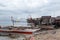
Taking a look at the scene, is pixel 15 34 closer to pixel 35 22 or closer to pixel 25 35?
pixel 25 35

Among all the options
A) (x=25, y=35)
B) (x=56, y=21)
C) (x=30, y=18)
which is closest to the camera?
(x=25, y=35)

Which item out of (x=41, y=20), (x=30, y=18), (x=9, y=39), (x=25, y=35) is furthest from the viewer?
(x=30, y=18)

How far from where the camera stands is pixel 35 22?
27.8 meters

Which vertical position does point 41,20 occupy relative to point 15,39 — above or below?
above

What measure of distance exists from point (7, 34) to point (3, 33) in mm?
559

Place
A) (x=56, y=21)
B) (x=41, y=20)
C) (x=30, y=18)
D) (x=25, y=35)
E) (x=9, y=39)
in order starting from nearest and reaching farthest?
(x=25, y=35), (x=9, y=39), (x=56, y=21), (x=41, y=20), (x=30, y=18)

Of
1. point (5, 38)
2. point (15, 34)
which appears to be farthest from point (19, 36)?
point (5, 38)

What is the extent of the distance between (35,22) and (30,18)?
192 centimetres

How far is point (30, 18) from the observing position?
96.3 ft

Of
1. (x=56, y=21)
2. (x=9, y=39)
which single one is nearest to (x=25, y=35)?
(x=9, y=39)

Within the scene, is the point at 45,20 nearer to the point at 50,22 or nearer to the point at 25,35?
the point at 50,22

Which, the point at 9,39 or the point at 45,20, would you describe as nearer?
the point at 9,39

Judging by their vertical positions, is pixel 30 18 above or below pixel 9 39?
above

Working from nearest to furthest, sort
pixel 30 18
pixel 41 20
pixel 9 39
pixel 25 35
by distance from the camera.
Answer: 1. pixel 25 35
2. pixel 9 39
3. pixel 41 20
4. pixel 30 18
